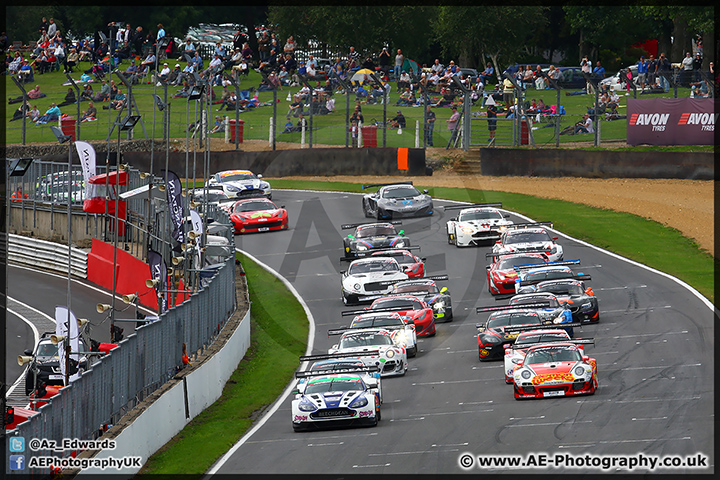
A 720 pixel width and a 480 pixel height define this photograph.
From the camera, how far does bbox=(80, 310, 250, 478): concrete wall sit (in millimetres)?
17391

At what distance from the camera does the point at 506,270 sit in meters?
30.3

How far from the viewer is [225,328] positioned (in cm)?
2588

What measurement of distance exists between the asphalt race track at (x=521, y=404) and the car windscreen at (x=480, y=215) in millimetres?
2741

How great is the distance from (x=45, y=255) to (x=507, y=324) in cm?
1924

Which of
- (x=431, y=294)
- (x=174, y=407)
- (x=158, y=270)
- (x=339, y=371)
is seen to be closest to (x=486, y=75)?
(x=431, y=294)

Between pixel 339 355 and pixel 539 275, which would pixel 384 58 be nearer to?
pixel 539 275

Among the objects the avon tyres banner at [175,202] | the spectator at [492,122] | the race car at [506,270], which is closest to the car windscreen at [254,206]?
the race car at [506,270]

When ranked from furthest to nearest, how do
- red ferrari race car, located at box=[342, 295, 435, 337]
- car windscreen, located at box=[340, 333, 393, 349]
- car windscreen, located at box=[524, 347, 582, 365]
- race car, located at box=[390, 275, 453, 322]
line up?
race car, located at box=[390, 275, 453, 322], red ferrari race car, located at box=[342, 295, 435, 337], car windscreen, located at box=[340, 333, 393, 349], car windscreen, located at box=[524, 347, 582, 365]

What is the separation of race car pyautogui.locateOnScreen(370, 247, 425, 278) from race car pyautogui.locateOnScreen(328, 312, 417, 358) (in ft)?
18.5

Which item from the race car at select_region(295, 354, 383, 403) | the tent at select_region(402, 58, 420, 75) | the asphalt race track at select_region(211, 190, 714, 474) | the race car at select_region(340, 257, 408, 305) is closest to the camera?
the asphalt race track at select_region(211, 190, 714, 474)

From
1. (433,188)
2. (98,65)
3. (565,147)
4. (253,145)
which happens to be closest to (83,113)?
(98,65)

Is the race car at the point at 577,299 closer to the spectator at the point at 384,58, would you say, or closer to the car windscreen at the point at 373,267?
the car windscreen at the point at 373,267

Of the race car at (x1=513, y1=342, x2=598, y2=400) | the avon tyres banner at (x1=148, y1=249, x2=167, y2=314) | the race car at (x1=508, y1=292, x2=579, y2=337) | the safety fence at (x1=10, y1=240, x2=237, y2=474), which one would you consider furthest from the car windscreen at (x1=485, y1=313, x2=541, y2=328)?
the avon tyres banner at (x1=148, y1=249, x2=167, y2=314)

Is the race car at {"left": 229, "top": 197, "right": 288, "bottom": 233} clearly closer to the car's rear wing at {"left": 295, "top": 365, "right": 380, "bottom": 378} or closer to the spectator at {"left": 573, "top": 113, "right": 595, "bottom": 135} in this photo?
the spectator at {"left": 573, "top": 113, "right": 595, "bottom": 135}
